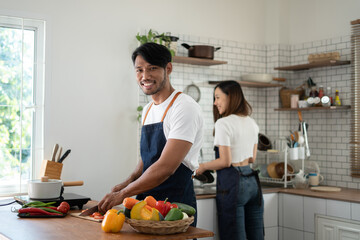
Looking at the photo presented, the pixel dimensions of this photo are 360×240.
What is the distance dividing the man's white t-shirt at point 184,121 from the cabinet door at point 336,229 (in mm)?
1923

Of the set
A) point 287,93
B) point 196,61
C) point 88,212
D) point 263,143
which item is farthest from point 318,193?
point 88,212

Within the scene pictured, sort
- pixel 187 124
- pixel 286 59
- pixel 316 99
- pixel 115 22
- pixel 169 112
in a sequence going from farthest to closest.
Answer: pixel 286 59 < pixel 316 99 < pixel 115 22 < pixel 169 112 < pixel 187 124

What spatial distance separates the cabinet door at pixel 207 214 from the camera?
3938mm

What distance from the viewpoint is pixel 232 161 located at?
3.87m

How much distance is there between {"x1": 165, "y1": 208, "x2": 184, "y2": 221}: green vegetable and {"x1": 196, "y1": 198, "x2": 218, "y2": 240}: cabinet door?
6.25 ft

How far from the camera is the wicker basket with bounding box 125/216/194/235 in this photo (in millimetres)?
1983

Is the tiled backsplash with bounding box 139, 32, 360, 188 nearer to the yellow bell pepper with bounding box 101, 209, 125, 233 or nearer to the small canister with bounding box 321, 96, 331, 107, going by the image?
the small canister with bounding box 321, 96, 331, 107

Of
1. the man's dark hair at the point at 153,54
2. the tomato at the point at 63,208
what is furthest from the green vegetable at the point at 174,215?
the man's dark hair at the point at 153,54

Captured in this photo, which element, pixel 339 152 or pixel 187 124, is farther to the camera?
pixel 339 152

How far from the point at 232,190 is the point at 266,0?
251 centimetres

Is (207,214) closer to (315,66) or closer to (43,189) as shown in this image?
(43,189)

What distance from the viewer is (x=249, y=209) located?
155 inches

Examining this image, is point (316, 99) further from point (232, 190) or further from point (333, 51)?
point (232, 190)

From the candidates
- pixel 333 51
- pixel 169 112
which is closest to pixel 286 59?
pixel 333 51
